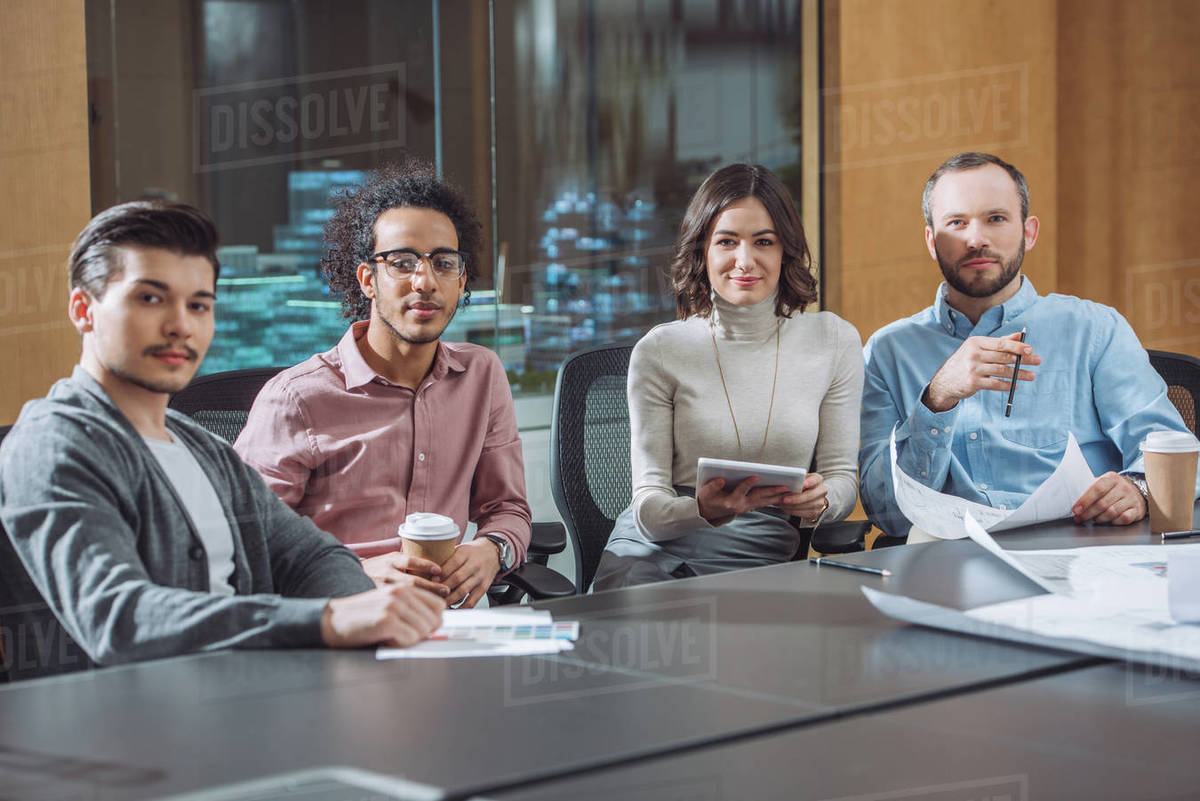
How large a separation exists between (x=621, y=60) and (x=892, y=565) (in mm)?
2882

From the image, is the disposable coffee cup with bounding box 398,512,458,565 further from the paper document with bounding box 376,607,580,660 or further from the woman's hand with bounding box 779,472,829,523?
the woman's hand with bounding box 779,472,829,523

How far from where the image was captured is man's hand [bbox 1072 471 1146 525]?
1.99 m

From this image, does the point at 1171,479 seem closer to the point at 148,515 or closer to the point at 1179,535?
the point at 1179,535

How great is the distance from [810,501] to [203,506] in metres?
1.12

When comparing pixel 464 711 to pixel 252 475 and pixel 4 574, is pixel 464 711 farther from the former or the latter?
pixel 4 574

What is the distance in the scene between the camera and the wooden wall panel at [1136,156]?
4457mm

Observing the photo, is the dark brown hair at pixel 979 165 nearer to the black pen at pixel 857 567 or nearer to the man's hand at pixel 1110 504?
the man's hand at pixel 1110 504

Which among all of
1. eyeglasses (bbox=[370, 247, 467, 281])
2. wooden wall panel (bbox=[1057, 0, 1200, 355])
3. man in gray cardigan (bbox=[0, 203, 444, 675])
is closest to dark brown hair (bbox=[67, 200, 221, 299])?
man in gray cardigan (bbox=[0, 203, 444, 675])

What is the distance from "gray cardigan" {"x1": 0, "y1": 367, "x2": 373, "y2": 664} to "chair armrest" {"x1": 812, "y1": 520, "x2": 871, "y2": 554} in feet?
3.49

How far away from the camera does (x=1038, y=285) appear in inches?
186

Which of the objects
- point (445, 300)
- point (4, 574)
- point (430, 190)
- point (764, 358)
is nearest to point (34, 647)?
point (4, 574)

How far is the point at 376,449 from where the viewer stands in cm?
222

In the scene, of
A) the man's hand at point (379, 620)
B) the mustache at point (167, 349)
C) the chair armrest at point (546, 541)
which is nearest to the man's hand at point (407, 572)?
the man's hand at point (379, 620)

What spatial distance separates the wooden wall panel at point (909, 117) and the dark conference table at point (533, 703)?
3122 mm
